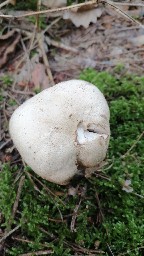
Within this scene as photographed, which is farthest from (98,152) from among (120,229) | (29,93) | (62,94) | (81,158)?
(29,93)

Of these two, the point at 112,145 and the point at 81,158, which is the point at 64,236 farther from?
the point at 112,145

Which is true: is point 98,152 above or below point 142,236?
above

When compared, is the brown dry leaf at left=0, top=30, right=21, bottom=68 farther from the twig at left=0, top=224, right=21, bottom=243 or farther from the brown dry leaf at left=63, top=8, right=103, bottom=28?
the twig at left=0, top=224, right=21, bottom=243

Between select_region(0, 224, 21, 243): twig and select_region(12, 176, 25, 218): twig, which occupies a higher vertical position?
select_region(12, 176, 25, 218): twig

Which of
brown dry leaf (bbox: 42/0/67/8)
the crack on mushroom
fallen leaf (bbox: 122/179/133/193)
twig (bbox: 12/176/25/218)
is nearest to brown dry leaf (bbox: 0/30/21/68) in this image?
brown dry leaf (bbox: 42/0/67/8)

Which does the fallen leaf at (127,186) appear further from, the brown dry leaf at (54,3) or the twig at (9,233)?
the brown dry leaf at (54,3)

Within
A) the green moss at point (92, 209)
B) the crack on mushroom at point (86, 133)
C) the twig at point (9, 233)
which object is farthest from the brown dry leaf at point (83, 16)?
the twig at point (9, 233)
